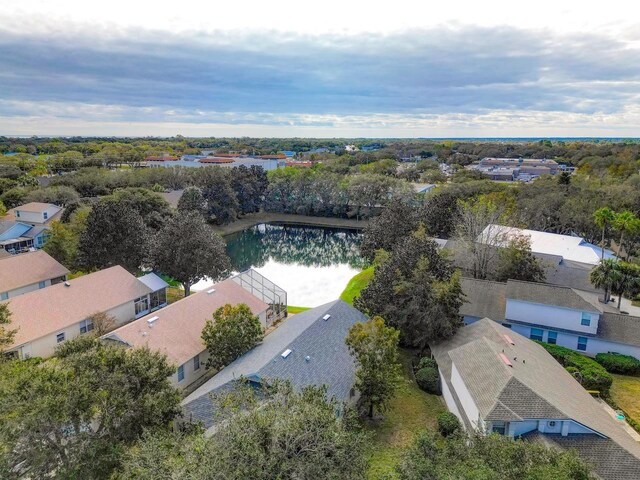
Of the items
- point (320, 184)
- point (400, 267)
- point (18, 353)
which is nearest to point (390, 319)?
point (400, 267)

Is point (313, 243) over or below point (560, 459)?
below

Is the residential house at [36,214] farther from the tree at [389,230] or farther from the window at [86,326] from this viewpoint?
the tree at [389,230]

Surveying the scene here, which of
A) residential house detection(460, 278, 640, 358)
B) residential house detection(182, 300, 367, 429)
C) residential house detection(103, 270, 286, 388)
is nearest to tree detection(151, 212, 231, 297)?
residential house detection(103, 270, 286, 388)

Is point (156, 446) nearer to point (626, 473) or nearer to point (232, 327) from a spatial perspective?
point (232, 327)

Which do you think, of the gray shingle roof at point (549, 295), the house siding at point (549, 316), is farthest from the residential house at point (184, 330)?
the gray shingle roof at point (549, 295)

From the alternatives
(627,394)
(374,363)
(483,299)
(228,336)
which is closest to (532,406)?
(374,363)

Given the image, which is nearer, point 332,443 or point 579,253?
point 332,443

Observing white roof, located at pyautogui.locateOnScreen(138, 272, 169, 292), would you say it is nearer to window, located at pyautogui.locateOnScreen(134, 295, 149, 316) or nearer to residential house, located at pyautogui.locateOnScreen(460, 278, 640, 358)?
window, located at pyautogui.locateOnScreen(134, 295, 149, 316)
